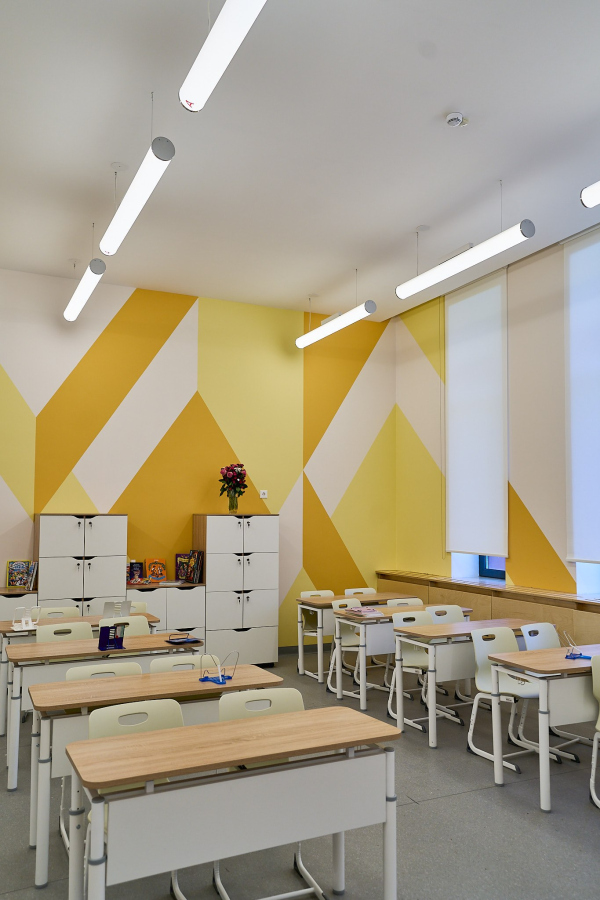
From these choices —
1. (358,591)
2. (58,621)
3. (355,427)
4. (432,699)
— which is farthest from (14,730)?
(355,427)

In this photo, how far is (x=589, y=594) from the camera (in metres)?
6.15

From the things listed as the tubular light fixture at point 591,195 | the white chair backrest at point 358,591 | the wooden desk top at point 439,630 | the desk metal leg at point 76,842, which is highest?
the tubular light fixture at point 591,195

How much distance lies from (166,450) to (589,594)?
4.70 m

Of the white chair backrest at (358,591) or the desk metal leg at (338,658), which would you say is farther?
the white chair backrest at (358,591)

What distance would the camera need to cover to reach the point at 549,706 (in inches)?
155

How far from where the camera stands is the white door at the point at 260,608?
7582 mm

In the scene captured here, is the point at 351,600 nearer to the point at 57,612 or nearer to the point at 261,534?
the point at 261,534

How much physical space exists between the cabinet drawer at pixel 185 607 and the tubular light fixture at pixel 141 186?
12.2ft

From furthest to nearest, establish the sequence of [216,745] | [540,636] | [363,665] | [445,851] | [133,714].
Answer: [363,665] → [540,636] → [445,851] → [133,714] → [216,745]

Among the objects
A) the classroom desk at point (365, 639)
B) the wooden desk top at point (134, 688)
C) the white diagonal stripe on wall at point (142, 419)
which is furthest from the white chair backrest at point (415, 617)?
the white diagonal stripe on wall at point (142, 419)

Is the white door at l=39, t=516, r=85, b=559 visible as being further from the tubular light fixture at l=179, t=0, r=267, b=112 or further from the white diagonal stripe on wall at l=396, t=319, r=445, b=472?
the tubular light fixture at l=179, t=0, r=267, b=112

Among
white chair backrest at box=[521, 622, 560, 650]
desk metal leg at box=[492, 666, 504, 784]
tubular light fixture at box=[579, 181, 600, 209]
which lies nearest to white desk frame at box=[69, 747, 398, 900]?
desk metal leg at box=[492, 666, 504, 784]

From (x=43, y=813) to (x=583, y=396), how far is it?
5.38 metres

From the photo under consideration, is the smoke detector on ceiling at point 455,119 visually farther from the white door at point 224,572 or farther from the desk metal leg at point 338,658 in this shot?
the white door at point 224,572
